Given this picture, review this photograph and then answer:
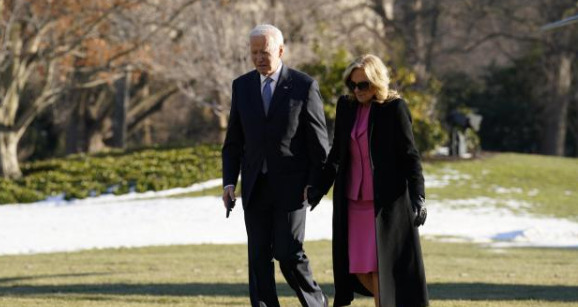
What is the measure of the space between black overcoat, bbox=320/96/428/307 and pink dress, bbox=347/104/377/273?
0.04m

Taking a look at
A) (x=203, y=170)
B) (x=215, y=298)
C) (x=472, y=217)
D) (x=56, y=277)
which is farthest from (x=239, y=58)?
(x=215, y=298)

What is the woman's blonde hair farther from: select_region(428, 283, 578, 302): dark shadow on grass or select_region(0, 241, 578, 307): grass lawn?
select_region(428, 283, 578, 302): dark shadow on grass

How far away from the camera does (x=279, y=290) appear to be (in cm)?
1224

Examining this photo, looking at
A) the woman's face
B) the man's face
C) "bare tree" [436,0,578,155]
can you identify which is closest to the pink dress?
the woman's face

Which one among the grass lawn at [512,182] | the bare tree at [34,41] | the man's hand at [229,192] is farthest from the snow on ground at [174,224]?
the man's hand at [229,192]

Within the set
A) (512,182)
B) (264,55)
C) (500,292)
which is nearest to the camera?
(264,55)

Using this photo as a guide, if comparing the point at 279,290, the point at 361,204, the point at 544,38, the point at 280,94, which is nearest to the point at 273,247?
the point at 361,204

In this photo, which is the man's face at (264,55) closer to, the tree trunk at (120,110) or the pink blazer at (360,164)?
the pink blazer at (360,164)

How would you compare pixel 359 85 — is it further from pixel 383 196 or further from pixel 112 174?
pixel 112 174

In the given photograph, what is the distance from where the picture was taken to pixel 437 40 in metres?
45.8

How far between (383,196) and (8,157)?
24.0 meters

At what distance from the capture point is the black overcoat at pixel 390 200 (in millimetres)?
7621

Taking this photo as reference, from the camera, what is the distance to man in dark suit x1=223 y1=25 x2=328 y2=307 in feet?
25.8

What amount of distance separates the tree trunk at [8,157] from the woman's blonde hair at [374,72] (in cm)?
2358
